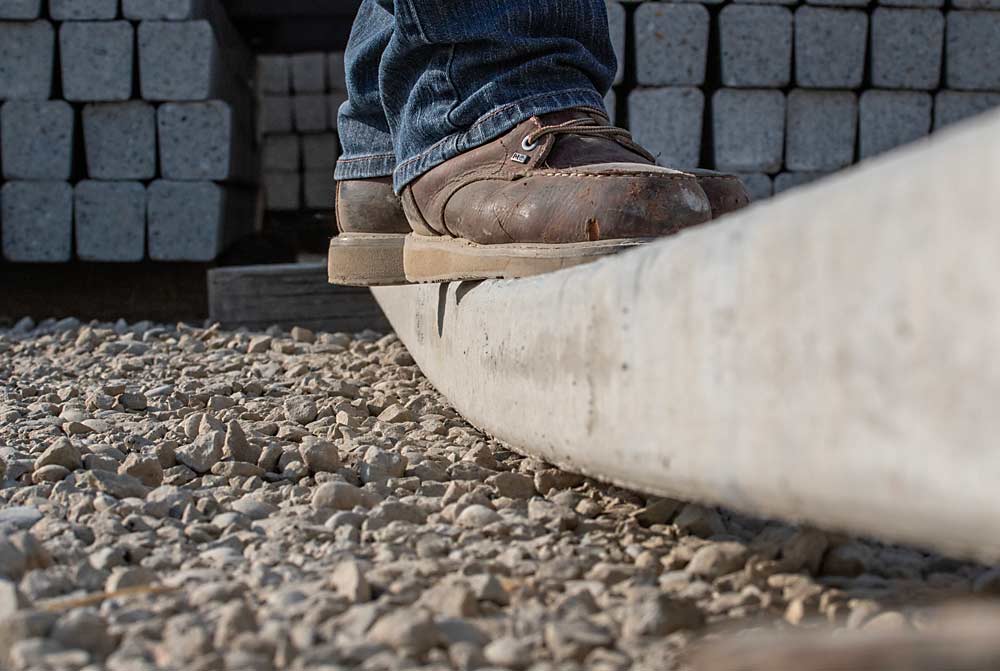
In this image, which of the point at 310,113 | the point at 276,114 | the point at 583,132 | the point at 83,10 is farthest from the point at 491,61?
the point at 276,114

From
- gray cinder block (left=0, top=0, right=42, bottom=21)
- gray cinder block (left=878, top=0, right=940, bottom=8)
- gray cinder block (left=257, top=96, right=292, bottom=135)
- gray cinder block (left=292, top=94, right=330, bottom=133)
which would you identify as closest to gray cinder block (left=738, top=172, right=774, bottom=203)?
gray cinder block (left=878, top=0, right=940, bottom=8)

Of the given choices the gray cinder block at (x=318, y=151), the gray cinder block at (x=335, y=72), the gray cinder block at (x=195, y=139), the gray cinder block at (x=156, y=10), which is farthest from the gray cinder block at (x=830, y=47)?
the gray cinder block at (x=318, y=151)

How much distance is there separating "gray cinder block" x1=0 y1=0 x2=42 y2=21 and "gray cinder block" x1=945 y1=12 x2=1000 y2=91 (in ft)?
13.0

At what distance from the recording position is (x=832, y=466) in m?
0.78

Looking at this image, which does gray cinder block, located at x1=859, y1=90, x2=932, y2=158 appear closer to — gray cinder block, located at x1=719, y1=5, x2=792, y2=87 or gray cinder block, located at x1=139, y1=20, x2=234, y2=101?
gray cinder block, located at x1=719, y1=5, x2=792, y2=87

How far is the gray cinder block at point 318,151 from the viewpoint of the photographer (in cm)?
915

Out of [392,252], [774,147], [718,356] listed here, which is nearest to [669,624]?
[718,356]

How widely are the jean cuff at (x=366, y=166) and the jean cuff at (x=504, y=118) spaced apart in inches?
18.9

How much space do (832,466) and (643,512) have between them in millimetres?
630

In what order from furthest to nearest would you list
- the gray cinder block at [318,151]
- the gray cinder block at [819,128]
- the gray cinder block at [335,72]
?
the gray cinder block at [318,151]
the gray cinder block at [335,72]
the gray cinder block at [819,128]

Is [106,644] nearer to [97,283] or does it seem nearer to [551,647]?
[551,647]

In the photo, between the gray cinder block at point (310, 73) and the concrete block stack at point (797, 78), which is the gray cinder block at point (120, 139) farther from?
the gray cinder block at point (310, 73)

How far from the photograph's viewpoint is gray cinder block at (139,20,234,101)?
4.30 metres

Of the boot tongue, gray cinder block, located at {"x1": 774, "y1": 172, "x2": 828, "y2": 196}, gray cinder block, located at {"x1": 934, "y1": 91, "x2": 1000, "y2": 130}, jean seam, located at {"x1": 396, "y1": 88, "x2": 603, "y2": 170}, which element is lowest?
the boot tongue
